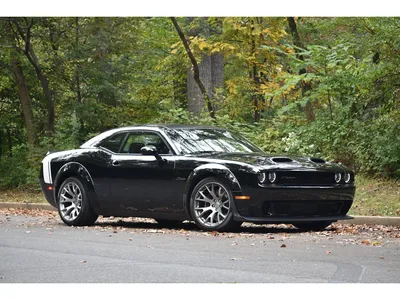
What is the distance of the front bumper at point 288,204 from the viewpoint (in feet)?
40.8

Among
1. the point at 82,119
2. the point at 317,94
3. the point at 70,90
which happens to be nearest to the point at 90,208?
the point at 317,94

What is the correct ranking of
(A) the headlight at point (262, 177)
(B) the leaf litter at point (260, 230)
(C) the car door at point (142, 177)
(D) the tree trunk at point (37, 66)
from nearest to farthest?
(B) the leaf litter at point (260, 230) → (A) the headlight at point (262, 177) → (C) the car door at point (142, 177) → (D) the tree trunk at point (37, 66)

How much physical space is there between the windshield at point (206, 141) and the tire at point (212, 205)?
823 millimetres

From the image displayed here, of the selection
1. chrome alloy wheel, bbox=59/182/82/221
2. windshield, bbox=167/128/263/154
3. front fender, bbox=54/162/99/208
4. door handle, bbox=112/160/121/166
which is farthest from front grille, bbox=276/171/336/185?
chrome alloy wheel, bbox=59/182/82/221

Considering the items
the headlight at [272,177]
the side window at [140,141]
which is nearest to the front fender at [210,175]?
the headlight at [272,177]

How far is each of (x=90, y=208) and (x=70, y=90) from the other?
525 inches

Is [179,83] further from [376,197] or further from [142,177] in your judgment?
[142,177]

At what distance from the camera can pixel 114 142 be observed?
14562mm

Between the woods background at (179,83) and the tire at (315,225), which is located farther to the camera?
the woods background at (179,83)

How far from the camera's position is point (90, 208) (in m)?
14.4

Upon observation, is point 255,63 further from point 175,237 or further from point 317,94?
point 175,237

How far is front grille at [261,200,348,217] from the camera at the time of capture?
1257 cm

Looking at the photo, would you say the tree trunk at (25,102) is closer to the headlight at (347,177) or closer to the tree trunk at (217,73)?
the tree trunk at (217,73)

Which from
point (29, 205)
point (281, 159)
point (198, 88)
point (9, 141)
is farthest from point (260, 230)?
point (9, 141)
